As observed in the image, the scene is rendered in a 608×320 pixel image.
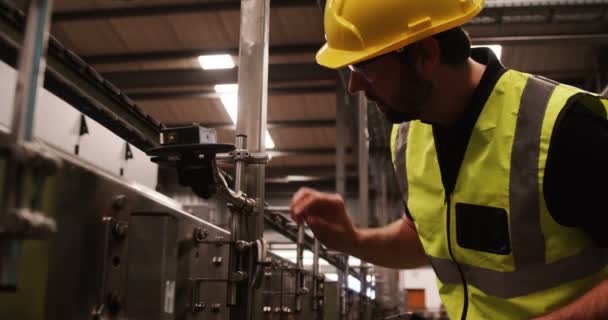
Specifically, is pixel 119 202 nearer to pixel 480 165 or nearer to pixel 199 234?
pixel 199 234

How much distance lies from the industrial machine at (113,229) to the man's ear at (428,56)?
342 mm

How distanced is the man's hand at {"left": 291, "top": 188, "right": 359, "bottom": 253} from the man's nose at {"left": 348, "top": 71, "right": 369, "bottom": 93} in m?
0.21

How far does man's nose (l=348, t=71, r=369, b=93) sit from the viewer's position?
3.50 ft

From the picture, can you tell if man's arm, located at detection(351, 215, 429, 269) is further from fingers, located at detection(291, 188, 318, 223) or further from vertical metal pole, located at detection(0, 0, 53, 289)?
vertical metal pole, located at detection(0, 0, 53, 289)

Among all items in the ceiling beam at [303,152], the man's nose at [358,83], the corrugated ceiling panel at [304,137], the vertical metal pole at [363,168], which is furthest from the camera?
the ceiling beam at [303,152]

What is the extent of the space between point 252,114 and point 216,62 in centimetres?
409

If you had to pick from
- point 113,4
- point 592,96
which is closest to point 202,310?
point 592,96

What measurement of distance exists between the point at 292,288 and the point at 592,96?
1.42 meters

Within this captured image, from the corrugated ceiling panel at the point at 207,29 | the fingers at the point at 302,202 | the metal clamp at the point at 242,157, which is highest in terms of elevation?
the corrugated ceiling panel at the point at 207,29

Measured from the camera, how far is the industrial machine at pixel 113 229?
0.49 m

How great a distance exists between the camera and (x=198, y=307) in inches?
38.4

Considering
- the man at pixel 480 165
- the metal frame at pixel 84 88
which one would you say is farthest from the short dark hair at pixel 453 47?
the metal frame at pixel 84 88

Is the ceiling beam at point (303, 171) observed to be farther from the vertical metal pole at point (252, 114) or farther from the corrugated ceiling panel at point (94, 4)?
the vertical metal pole at point (252, 114)

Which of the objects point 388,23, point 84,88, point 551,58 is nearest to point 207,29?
point 551,58
